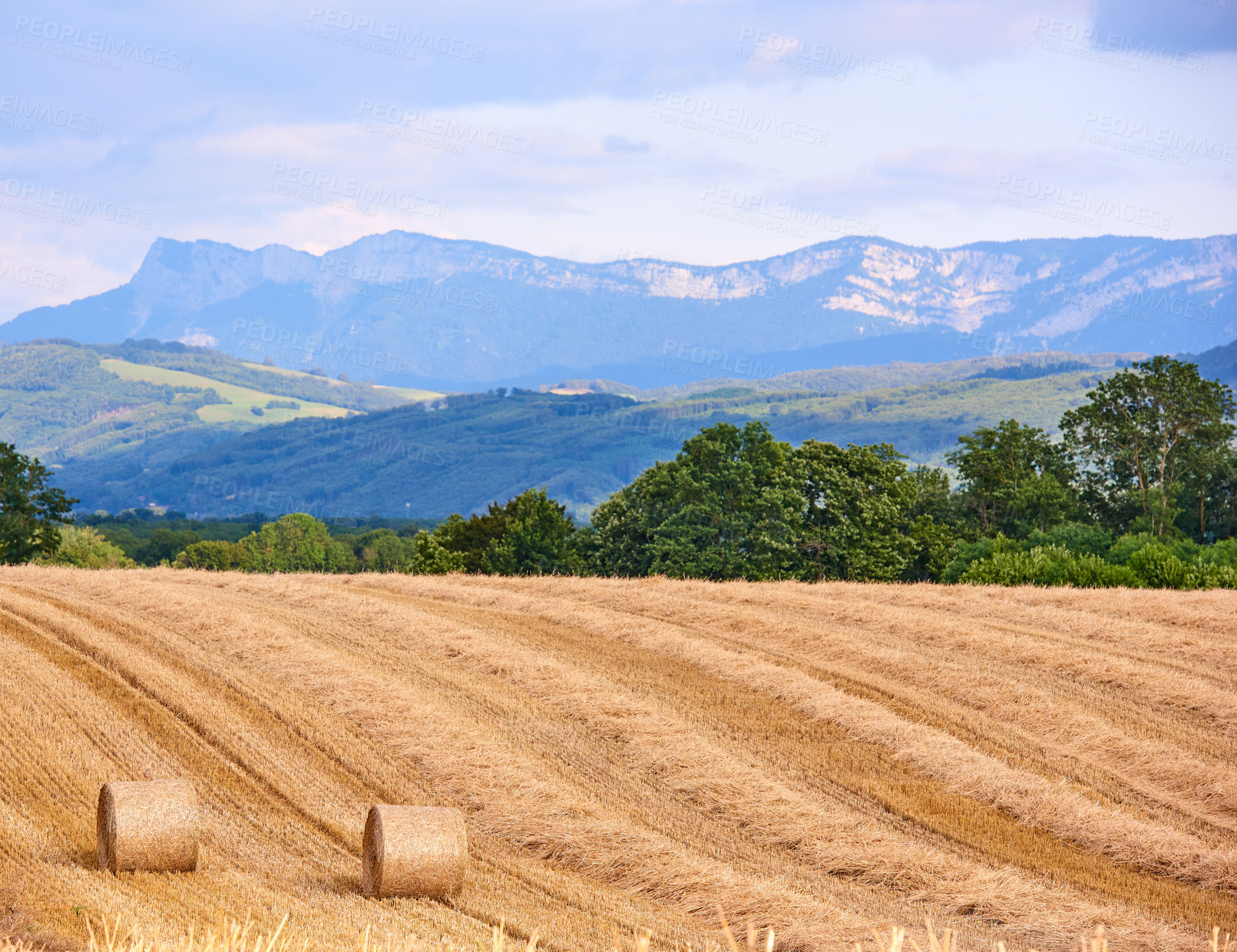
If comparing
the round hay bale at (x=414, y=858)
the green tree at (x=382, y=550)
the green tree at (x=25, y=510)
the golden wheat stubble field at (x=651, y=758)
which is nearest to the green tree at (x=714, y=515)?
the golden wheat stubble field at (x=651, y=758)

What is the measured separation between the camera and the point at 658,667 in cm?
1778

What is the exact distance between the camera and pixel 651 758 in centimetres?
1327

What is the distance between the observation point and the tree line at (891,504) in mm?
46531

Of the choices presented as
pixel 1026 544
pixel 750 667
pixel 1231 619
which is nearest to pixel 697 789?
pixel 750 667

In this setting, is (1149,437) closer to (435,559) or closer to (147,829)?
(435,559)

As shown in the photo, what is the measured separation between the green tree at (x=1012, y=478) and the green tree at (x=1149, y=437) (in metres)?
1.63

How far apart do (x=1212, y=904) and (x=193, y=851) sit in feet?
31.5

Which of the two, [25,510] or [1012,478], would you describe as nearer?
[25,510]

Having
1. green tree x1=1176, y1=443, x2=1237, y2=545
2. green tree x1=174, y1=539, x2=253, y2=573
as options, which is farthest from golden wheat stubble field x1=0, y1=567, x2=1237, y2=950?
green tree x1=174, y1=539, x2=253, y2=573

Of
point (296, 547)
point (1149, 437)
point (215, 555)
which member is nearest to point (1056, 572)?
point (1149, 437)

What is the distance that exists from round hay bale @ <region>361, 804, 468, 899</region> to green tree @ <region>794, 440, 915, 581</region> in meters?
36.6

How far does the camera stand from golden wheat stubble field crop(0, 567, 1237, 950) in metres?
9.20

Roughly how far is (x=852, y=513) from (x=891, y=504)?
1739mm

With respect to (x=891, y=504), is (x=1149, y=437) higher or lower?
higher
